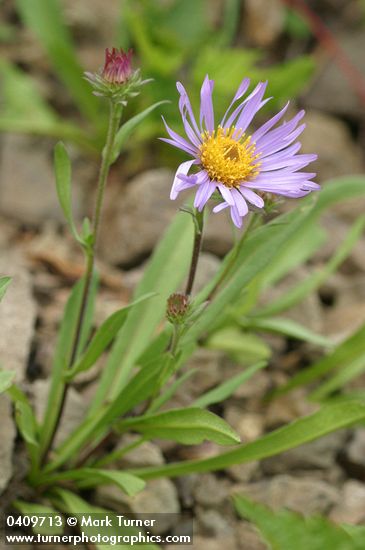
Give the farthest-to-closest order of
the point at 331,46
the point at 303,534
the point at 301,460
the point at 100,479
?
the point at 331,46
the point at 301,460
the point at 100,479
the point at 303,534

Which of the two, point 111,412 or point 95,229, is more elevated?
point 95,229

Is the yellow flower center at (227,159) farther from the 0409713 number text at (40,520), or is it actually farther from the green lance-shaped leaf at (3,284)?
the 0409713 number text at (40,520)

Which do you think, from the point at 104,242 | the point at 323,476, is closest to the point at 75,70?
the point at 104,242

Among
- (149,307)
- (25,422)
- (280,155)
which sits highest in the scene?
(149,307)

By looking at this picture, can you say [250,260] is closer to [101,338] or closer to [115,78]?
[101,338]

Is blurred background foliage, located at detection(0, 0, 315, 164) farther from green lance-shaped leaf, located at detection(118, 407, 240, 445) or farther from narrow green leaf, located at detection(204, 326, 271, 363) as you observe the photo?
green lance-shaped leaf, located at detection(118, 407, 240, 445)

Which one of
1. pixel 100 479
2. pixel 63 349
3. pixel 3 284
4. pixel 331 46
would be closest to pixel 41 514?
pixel 100 479

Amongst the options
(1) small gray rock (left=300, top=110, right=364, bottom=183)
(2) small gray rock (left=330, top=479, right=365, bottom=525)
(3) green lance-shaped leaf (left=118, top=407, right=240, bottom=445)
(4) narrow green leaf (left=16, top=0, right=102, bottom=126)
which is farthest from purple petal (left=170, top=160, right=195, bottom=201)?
(1) small gray rock (left=300, top=110, right=364, bottom=183)
